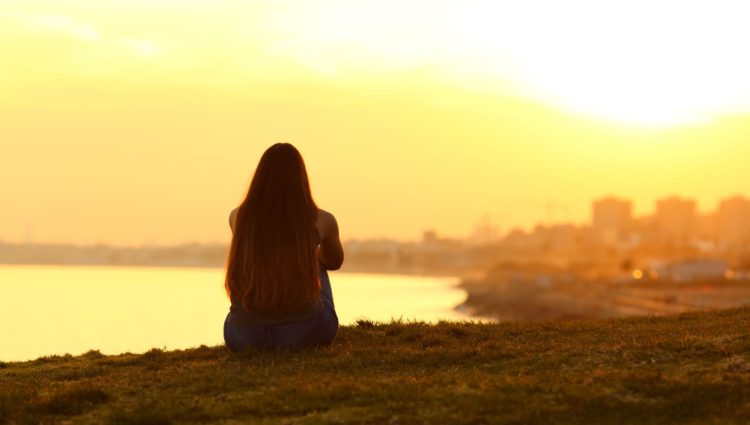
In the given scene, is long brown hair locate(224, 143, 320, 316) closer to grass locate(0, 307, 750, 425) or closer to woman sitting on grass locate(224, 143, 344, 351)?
woman sitting on grass locate(224, 143, 344, 351)

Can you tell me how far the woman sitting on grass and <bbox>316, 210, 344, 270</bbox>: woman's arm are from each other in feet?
0.04

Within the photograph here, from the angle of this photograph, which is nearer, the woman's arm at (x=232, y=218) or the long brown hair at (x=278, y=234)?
the long brown hair at (x=278, y=234)

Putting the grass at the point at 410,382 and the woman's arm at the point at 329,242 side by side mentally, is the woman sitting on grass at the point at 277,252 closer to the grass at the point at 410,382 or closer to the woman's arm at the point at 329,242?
the woman's arm at the point at 329,242

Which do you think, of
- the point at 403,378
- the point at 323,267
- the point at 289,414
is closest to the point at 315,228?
the point at 323,267

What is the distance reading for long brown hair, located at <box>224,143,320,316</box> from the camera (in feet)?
32.1

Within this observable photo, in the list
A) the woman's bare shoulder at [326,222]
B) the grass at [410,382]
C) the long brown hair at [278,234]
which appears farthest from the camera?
Result: the woman's bare shoulder at [326,222]

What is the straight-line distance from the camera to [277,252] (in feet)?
32.2

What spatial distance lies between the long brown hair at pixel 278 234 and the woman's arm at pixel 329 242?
0.21m

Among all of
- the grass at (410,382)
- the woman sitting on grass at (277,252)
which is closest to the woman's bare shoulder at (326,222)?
the woman sitting on grass at (277,252)

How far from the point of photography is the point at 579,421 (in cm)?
727

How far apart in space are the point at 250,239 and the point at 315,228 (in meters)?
0.64

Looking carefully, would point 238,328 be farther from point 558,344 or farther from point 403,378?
point 558,344

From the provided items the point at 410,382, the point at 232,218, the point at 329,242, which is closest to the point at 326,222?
the point at 329,242

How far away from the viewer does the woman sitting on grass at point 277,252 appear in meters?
9.81
